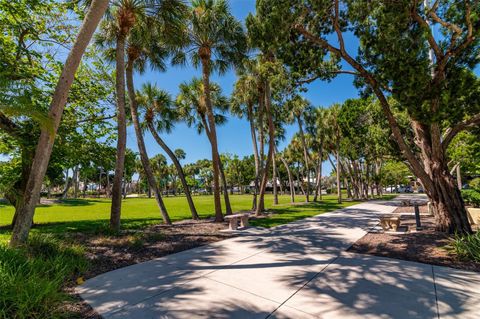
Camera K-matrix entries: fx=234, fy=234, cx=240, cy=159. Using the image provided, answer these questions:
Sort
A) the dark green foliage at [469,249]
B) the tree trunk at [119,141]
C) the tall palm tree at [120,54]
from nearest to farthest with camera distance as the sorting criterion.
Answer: the dark green foliage at [469,249], the tall palm tree at [120,54], the tree trunk at [119,141]

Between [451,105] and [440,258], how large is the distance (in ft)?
13.3

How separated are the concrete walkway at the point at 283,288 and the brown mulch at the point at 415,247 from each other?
1.69ft

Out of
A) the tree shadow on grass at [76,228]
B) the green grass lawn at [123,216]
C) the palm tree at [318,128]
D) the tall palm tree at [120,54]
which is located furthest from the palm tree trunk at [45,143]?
the palm tree at [318,128]

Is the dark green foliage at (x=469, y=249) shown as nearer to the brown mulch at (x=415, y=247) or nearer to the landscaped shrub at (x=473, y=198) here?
the brown mulch at (x=415, y=247)

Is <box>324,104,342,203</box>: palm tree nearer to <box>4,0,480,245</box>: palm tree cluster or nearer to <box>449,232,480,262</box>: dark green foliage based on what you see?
<box>4,0,480,245</box>: palm tree cluster

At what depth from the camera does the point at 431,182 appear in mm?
7570

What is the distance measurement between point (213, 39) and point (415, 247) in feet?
36.1

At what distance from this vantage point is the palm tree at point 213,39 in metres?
10.5

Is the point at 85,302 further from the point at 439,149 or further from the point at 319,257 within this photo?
the point at 439,149

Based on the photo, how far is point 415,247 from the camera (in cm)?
627

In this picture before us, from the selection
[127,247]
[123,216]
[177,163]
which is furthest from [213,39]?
[123,216]

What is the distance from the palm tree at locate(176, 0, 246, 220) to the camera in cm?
1054

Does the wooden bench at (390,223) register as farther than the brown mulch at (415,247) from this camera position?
Yes

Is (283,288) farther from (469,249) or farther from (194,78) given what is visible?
(194,78)
